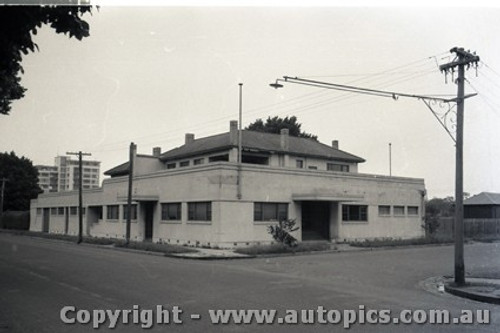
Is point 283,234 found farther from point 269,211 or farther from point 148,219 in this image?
point 148,219

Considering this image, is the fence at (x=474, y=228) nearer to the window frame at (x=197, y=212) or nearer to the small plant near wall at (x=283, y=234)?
the small plant near wall at (x=283, y=234)

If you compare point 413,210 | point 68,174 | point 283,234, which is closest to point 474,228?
point 413,210

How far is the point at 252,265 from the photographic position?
70.0ft

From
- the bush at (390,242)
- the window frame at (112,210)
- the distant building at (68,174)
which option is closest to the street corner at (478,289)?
the bush at (390,242)

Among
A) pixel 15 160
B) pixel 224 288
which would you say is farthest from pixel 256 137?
pixel 15 160

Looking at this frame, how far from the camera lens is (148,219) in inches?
1484

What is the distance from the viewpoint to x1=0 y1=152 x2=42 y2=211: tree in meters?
79.1

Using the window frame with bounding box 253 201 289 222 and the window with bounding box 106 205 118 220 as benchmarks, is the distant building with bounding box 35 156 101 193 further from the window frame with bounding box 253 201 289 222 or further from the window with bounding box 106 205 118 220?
the window frame with bounding box 253 201 289 222

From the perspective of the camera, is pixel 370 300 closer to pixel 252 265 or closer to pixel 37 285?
pixel 37 285

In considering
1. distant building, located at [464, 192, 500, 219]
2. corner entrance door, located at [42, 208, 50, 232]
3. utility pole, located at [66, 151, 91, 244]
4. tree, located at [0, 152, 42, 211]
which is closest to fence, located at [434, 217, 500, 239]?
distant building, located at [464, 192, 500, 219]

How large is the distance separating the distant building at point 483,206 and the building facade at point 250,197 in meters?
Answer: 16.5

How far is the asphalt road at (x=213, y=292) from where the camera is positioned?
8914 millimetres

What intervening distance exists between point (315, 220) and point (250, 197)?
6555mm

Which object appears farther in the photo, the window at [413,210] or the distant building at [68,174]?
the distant building at [68,174]
